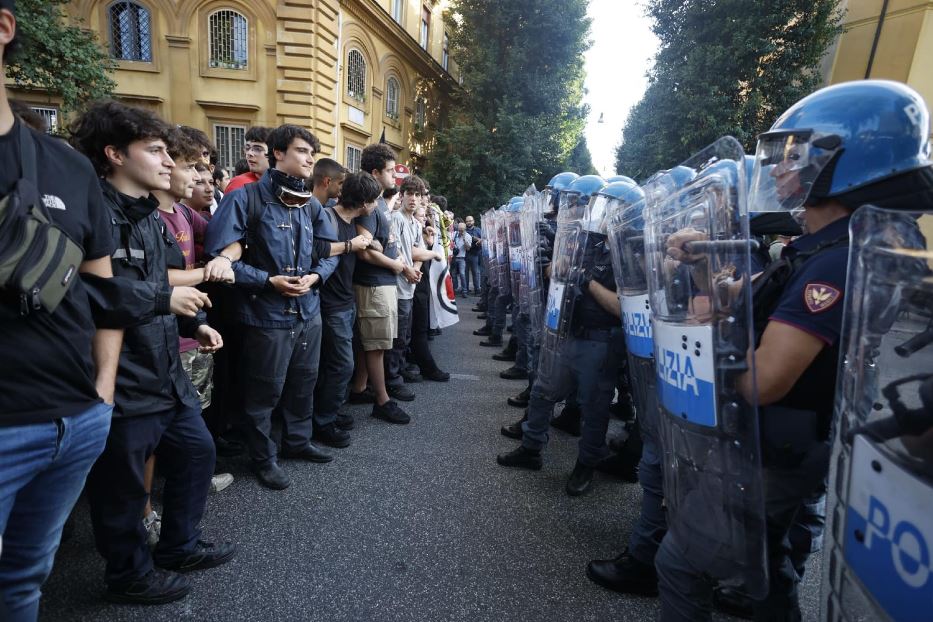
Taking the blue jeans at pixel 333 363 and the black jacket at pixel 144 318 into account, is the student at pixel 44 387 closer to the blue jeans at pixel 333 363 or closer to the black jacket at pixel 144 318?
the black jacket at pixel 144 318

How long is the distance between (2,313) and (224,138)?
15.2 meters

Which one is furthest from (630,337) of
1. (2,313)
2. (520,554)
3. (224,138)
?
(224,138)

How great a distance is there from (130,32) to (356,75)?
21.7 ft

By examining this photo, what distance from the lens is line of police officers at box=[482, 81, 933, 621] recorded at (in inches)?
29.3

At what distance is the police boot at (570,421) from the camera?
389cm

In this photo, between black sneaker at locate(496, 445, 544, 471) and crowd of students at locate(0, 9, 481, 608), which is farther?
black sneaker at locate(496, 445, 544, 471)

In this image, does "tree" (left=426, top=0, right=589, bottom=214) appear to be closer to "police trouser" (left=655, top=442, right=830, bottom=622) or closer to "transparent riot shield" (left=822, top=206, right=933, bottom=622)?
"police trouser" (left=655, top=442, right=830, bottom=622)

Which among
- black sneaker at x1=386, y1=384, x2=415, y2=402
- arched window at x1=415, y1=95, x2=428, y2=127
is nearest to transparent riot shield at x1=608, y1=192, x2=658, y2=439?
black sneaker at x1=386, y1=384, x2=415, y2=402

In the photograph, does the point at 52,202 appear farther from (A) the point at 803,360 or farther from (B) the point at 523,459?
(B) the point at 523,459

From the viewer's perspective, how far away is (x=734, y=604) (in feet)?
6.79

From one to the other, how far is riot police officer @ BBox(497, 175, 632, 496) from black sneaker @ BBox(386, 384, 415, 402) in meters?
1.66

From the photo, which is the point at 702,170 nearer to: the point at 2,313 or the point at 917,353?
the point at 917,353

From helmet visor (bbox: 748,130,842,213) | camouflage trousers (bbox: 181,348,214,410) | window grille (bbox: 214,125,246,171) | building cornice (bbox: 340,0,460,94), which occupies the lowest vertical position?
camouflage trousers (bbox: 181,348,214,410)

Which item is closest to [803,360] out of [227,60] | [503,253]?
[503,253]
